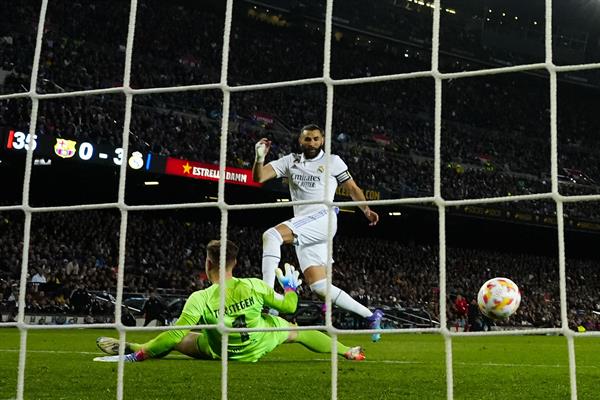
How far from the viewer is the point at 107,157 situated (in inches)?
576

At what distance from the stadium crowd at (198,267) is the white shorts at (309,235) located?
27.8 ft

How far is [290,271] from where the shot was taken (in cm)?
539

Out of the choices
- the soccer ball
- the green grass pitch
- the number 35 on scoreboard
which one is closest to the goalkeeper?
the green grass pitch

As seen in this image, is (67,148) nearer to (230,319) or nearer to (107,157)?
(107,157)

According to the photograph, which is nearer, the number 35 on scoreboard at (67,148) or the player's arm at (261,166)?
the player's arm at (261,166)

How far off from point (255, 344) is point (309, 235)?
3.10ft

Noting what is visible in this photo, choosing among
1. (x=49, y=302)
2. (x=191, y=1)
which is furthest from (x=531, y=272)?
(x=49, y=302)

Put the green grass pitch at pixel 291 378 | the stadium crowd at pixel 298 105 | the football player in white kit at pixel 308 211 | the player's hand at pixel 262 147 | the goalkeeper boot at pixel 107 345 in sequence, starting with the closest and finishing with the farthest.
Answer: the green grass pitch at pixel 291 378 → the player's hand at pixel 262 147 → the goalkeeper boot at pixel 107 345 → the football player in white kit at pixel 308 211 → the stadium crowd at pixel 298 105

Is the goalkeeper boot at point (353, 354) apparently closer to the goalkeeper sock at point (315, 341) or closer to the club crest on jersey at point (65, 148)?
the goalkeeper sock at point (315, 341)

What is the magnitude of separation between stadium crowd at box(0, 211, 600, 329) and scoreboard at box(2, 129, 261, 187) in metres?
2.12

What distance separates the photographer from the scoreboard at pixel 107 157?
13.9 m

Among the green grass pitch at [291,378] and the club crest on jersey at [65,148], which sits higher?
the club crest on jersey at [65,148]

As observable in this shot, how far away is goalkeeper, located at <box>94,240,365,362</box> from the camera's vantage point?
5141mm

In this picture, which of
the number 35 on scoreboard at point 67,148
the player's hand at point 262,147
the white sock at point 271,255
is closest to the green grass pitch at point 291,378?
the white sock at point 271,255
